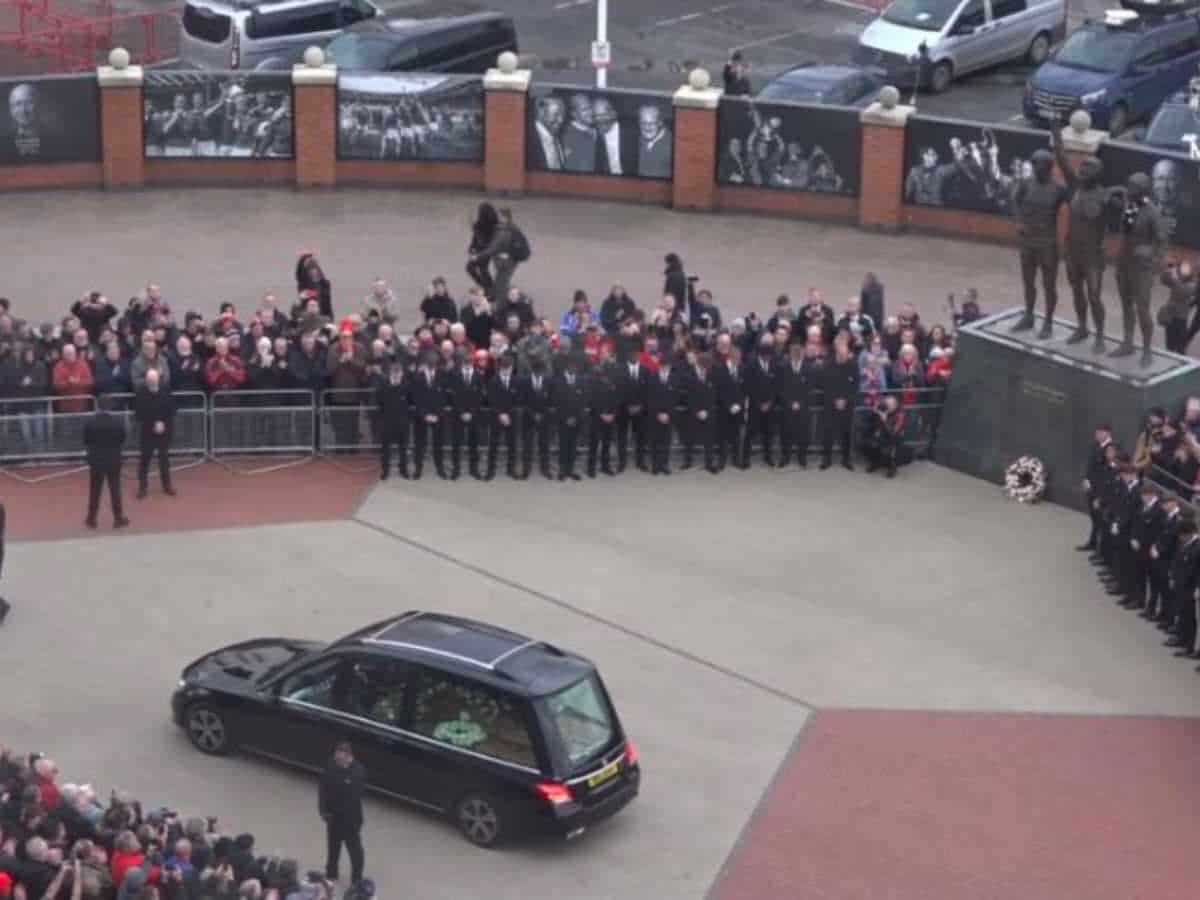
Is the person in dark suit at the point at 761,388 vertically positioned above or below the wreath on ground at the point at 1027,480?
above

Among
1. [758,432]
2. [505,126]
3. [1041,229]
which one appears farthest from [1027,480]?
[505,126]

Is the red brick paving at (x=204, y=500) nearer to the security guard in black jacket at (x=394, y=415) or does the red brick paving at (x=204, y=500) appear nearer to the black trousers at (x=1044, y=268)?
the security guard in black jacket at (x=394, y=415)

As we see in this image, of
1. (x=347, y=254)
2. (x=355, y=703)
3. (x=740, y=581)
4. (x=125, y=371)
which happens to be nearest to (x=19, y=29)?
(x=347, y=254)

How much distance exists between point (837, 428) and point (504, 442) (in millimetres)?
3627

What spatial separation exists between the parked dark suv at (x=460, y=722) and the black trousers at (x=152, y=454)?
20.9 ft

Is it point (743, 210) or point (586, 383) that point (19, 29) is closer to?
point (743, 210)

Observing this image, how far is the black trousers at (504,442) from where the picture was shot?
3062cm

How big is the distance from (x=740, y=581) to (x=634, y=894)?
20.9 ft

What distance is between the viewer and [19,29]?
47.9 m

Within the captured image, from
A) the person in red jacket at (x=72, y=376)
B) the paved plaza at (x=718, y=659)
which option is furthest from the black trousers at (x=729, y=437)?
the person in red jacket at (x=72, y=376)

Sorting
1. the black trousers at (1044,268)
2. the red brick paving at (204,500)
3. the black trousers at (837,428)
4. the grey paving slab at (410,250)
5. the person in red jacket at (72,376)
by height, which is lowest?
the red brick paving at (204,500)

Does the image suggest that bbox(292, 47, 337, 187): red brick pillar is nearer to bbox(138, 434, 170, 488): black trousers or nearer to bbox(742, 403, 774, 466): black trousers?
bbox(138, 434, 170, 488): black trousers

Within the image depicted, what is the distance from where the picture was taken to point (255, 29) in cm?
4431

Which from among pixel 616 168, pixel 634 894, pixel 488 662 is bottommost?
pixel 634 894
